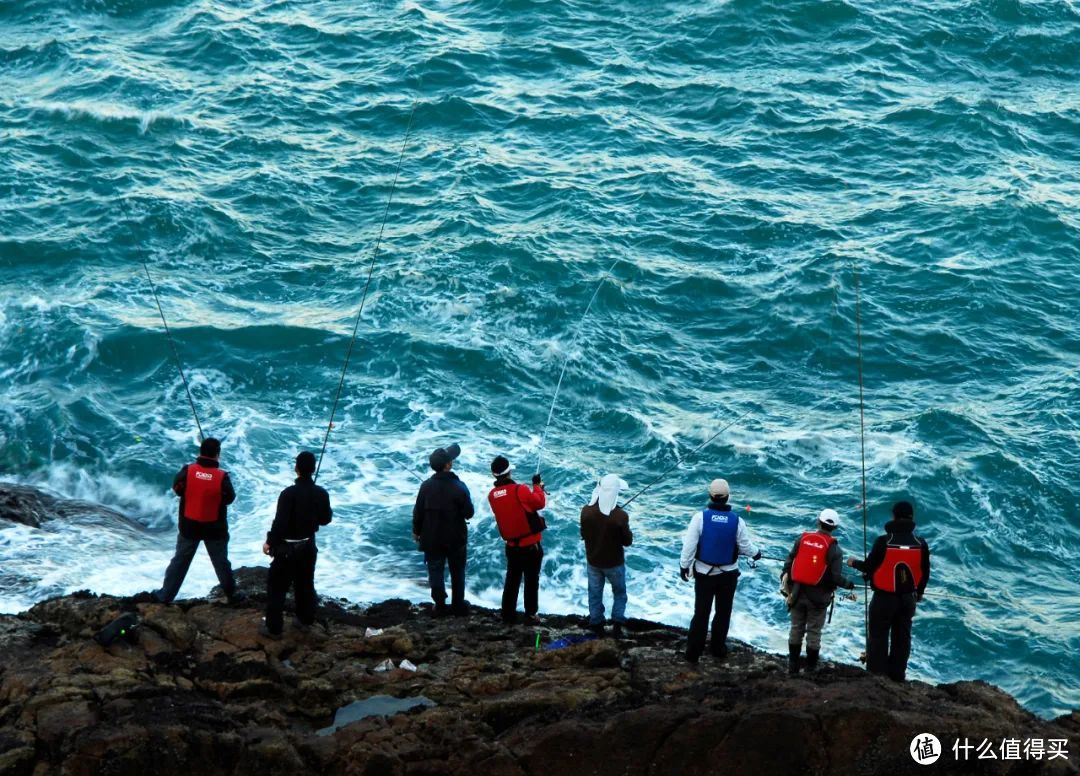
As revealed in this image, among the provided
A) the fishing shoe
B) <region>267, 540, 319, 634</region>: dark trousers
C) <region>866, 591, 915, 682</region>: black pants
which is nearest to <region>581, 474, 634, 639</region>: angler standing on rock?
the fishing shoe

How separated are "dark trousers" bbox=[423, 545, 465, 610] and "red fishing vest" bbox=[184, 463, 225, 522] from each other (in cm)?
205

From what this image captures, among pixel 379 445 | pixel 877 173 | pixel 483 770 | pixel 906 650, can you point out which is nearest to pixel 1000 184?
pixel 877 173

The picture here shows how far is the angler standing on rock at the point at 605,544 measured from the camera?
460 inches

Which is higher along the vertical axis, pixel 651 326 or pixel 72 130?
pixel 72 130

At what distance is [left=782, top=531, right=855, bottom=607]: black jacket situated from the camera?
1081 centimetres

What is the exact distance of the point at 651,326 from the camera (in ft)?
66.8

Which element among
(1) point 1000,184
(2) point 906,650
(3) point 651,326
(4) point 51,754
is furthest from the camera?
(1) point 1000,184

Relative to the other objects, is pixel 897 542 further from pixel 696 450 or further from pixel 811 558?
pixel 696 450

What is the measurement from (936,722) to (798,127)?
727 inches

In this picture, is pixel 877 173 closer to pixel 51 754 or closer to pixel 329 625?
pixel 329 625

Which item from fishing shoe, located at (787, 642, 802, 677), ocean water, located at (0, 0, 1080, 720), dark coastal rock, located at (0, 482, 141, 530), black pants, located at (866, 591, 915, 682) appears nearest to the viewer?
black pants, located at (866, 591, 915, 682)

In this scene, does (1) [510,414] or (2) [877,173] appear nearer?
(1) [510,414]

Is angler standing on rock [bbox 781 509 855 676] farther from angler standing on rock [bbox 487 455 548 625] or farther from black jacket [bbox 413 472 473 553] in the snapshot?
black jacket [bbox 413 472 473 553]

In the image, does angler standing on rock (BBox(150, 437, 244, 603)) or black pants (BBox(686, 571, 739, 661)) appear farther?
angler standing on rock (BBox(150, 437, 244, 603))
